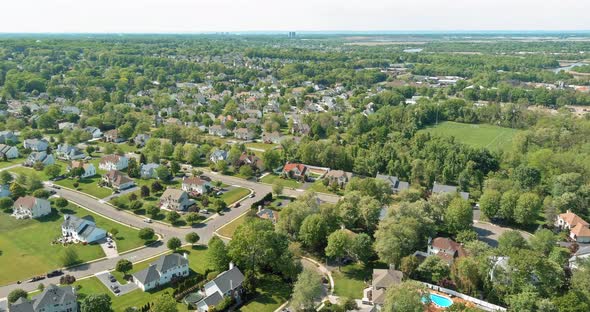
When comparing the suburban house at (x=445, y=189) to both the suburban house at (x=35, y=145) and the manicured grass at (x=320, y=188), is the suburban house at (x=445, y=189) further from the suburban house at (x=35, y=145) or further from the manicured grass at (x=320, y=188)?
the suburban house at (x=35, y=145)

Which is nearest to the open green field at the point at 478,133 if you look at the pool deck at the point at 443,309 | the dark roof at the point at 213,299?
the pool deck at the point at 443,309

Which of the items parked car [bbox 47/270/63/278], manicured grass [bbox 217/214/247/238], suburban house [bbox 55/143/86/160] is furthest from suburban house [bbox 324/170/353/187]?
suburban house [bbox 55/143/86/160]

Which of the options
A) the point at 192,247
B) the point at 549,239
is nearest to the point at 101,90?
the point at 192,247

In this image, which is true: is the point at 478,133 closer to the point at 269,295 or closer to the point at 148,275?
the point at 269,295

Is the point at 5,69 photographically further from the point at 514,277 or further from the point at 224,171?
the point at 514,277

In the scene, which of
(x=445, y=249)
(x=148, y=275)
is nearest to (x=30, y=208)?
(x=148, y=275)
